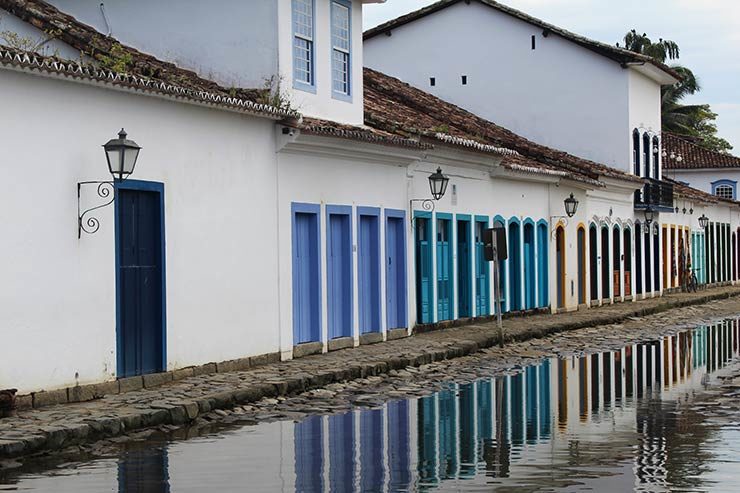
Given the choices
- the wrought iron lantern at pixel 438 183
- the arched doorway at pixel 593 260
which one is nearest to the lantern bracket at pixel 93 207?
the wrought iron lantern at pixel 438 183

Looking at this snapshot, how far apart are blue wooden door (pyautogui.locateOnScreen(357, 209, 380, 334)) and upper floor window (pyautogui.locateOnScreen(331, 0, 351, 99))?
217 centimetres

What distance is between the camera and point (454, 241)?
2711cm

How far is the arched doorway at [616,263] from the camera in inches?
1583

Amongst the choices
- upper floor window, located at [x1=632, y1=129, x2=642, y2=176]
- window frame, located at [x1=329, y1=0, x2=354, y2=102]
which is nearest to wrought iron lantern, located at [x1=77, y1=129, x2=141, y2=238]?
window frame, located at [x1=329, y1=0, x2=354, y2=102]

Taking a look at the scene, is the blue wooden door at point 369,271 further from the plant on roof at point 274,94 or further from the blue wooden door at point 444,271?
the blue wooden door at point 444,271

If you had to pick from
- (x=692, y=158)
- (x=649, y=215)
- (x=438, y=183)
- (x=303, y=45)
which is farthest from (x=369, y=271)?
(x=692, y=158)

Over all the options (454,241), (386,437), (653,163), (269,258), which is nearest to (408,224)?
(454,241)

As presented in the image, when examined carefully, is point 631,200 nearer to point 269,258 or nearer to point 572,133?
point 572,133

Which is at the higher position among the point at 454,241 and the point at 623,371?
the point at 454,241

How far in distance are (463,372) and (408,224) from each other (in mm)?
6165

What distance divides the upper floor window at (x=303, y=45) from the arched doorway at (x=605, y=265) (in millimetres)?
18766

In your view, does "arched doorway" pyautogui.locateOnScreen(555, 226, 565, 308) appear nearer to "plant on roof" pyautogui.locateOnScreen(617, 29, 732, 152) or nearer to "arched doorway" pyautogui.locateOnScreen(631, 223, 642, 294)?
"arched doorway" pyautogui.locateOnScreen(631, 223, 642, 294)

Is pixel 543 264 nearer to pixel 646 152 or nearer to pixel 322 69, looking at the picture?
pixel 646 152

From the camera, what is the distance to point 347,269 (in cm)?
2175
